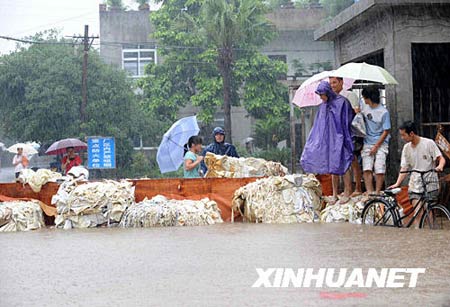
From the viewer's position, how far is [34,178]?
55.5 feet

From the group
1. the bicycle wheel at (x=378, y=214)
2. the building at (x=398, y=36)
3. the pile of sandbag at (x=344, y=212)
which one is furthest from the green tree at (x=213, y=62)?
the bicycle wheel at (x=378, y=214)

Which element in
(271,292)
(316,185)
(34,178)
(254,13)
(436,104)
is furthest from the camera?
(254,13)

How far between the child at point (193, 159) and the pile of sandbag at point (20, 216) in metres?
2.91

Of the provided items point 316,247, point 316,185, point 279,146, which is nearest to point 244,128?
point 279,146

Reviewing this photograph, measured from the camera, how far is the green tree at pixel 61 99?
155 ft

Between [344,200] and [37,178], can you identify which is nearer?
[344,200]

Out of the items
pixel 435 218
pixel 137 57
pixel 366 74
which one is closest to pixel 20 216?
pixel 366 74

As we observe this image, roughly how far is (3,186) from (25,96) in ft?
103

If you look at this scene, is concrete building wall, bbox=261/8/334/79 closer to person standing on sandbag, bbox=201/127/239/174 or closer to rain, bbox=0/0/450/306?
rain, bbox=0/0/450/306

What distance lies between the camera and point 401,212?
45.8 feet

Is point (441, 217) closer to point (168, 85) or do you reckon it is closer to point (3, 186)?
point (3, 186)

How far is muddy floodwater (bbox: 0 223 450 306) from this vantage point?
7633 mm

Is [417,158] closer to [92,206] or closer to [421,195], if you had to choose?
[421,195]

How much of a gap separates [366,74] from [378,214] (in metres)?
2.69
